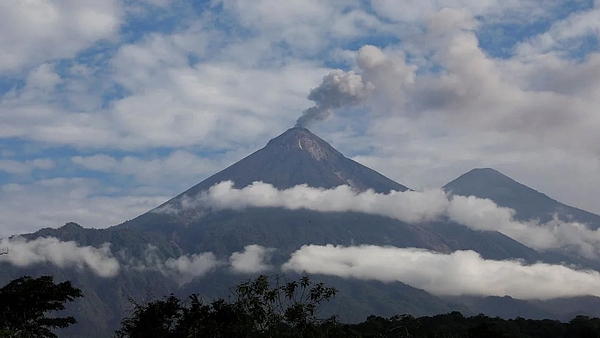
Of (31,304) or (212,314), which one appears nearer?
(212,314)

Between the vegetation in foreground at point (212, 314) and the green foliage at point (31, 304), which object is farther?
the green foliage at point (31, 304)

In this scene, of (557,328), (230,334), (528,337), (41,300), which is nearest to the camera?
(230,334)

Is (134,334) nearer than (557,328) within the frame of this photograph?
Yes

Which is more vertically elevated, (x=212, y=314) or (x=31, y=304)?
(x=31, y=304)

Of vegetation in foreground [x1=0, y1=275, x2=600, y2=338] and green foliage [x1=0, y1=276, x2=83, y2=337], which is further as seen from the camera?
green foliage [x1=0, y1=276, x2=83, y2=337]

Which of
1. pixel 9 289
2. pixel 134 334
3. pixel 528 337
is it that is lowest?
pixel 528 337

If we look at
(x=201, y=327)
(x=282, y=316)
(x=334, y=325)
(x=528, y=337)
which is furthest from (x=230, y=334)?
(x=528, y=337)

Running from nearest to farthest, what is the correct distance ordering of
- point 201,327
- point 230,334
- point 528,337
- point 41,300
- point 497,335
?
point 230,334 → point 201,327 → point 41,300 → point 497,335 → point 528,337

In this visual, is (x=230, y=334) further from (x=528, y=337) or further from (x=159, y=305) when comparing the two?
(x=528, y=337)
